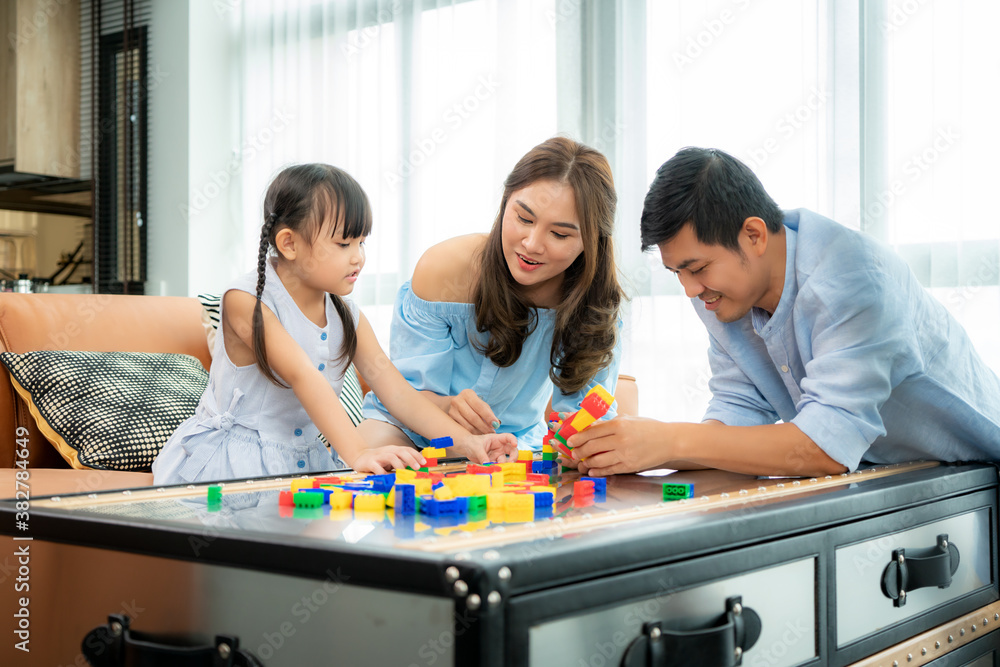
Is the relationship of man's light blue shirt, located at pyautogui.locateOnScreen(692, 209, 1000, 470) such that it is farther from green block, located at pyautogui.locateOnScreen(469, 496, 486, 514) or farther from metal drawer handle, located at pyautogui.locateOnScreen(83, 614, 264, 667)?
metal drawer handle, located at pyautogui.locateOnScreen(83, 614, 264, 667)

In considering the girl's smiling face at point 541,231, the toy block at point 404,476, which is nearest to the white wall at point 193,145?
the girl's smiling face at point 541,231

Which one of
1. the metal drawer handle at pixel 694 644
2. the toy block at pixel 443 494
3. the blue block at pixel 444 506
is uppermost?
the toy block at pixel 443 494

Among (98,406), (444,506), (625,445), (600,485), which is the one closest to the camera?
(444,506)

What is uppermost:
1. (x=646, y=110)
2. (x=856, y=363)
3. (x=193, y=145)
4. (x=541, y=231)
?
(x=193, y=145)

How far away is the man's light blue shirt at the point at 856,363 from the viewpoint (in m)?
1.07

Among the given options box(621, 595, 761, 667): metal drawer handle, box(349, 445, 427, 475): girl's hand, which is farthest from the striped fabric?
box(621, 595, 761, 667): metal drawer handle

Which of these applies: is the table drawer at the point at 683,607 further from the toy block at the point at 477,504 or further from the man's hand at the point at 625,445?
→ the man's hand at the point at 625,445

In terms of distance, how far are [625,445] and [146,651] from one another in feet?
2.08

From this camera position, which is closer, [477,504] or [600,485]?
[477,504]

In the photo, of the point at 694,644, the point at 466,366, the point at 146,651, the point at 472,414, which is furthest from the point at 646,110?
the point at 146,651

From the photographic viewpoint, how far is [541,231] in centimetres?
147

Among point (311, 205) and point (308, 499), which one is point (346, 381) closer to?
point (311, 205)

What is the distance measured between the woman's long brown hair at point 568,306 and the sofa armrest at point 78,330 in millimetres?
940

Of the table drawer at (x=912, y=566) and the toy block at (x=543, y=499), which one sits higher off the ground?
the toy block at (x=543, y=499)
